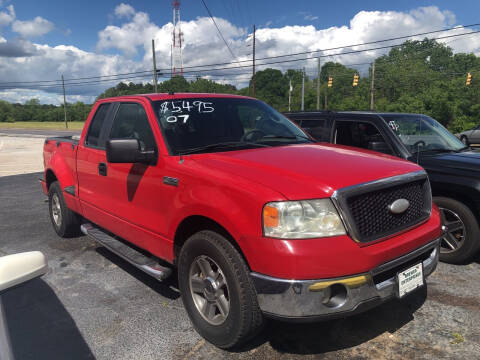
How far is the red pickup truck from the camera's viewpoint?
2279 mm

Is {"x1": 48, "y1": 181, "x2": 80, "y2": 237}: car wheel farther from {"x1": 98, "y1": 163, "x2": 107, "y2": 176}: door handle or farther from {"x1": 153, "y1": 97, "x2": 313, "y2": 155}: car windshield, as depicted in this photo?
Result: {"x1": 153, "y1": 97, "x2": 313, "y2": 155}: car windshield

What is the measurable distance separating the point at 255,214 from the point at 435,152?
3.44 metres

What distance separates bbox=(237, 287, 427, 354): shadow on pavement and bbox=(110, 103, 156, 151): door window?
71.3 inches

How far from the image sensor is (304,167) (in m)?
2.62

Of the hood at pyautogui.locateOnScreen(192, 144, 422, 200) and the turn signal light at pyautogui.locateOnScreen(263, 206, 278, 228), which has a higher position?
the hood at pyautogui.locateOnScreen(192, 144, 422, 200)

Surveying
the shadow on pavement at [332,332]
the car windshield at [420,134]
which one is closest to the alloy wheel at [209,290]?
the shadow on pavement at [332,332]

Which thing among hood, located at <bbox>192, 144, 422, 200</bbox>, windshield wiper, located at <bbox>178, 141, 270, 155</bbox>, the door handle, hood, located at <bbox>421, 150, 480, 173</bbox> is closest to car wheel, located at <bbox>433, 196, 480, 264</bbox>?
hood, located at <bbox>421, 150, 480, 173</bbox>

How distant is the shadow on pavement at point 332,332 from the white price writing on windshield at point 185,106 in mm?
1965

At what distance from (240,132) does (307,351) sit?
193cm

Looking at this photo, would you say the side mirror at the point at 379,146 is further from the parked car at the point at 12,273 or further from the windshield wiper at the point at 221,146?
the parked car at the point at 12,273

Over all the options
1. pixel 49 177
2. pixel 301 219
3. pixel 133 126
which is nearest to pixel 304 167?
pixel 301 219

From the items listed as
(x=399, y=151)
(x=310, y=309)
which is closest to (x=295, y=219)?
(x=310, y=309)

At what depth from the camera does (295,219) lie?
2.29 meters

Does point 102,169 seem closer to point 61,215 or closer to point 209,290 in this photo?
point 61,215
